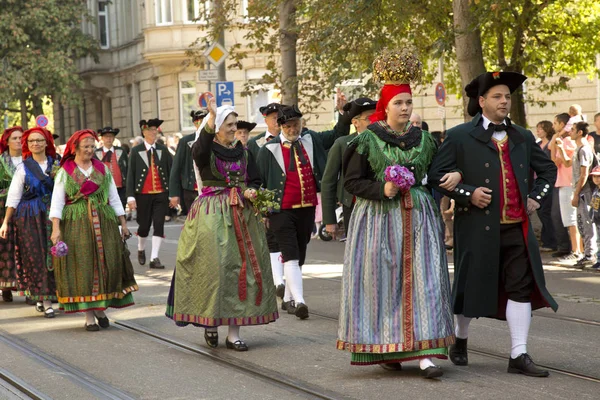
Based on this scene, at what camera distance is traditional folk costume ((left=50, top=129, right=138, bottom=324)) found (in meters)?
10.5

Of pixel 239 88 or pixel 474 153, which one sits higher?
pixel 239 88

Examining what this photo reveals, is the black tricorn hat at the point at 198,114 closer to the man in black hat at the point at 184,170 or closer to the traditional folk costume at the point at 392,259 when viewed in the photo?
the man in black hat at the point at 184,170

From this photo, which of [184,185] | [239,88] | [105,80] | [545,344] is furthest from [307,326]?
[105,80]

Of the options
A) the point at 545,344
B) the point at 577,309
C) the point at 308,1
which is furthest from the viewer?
the point at 308,1

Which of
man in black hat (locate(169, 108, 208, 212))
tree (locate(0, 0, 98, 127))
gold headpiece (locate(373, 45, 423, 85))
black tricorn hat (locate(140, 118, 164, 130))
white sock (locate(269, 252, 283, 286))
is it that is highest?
tree (locate(0, 0, 98, 127))

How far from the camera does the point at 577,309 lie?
11.0 metres

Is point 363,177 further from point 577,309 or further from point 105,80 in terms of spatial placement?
point 105,80

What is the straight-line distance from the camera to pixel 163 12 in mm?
40875

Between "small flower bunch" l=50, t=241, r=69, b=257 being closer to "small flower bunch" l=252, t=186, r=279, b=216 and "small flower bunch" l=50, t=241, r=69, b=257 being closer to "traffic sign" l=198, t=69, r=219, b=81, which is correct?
"small flower bunch" l=252, t=186, r=279, b=216

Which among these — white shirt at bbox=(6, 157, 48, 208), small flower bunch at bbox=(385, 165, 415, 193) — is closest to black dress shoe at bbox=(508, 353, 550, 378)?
small flower bunch at bbox=(385, 165, 415, 193)

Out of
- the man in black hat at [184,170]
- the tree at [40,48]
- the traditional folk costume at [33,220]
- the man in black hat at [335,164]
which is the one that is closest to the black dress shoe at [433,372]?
the man in black hat at [335,164]

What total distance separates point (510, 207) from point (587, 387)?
1.26 metres

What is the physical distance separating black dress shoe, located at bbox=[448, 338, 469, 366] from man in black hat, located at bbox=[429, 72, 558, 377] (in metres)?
0.31

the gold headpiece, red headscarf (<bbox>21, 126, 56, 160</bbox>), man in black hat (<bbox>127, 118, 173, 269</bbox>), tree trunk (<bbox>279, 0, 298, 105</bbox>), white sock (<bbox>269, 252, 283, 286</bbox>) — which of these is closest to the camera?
the gold headpiece
